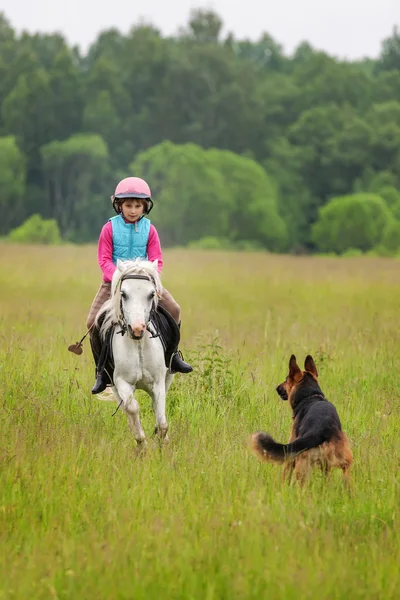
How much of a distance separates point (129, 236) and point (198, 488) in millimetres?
2653

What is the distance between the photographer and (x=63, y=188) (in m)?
92.2

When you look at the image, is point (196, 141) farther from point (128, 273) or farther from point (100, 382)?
point (128, 273)

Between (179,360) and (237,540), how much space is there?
11.1 feet

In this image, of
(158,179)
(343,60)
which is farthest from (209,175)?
(343,60)

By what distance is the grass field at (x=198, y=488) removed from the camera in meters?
4.53

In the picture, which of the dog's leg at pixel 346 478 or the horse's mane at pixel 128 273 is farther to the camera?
the horse's mane at pixel 128 273

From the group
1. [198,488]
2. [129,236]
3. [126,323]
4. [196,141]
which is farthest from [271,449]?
[196,141]

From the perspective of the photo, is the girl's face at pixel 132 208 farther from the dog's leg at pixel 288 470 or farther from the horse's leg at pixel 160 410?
the dog's leg at pixel 288 470

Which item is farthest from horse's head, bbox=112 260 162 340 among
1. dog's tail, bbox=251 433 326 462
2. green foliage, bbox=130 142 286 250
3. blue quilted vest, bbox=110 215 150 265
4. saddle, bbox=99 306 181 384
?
green foliage, bbox=130 142 286 250

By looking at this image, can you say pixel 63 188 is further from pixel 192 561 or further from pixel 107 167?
pixel 192 561

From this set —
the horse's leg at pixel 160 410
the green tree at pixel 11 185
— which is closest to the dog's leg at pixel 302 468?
the horse's leg at pixel 160 410

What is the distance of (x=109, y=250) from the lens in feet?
26.8

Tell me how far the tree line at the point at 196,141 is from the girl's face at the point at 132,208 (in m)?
69.8

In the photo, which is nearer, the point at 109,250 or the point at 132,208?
the point at 132,208
